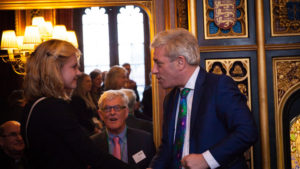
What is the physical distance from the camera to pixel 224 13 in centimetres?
371

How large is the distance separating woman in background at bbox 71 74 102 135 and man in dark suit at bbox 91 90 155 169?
174 centimetres

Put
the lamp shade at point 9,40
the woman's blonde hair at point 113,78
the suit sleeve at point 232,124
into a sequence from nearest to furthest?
the suit sleeve at point 232,124 < the woman's blonde hair at point 113,78 < the lamp shade at point 9,40

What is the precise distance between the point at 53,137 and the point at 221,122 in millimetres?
920

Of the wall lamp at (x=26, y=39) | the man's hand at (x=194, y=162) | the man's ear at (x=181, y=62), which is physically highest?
the wall lamp at (x=26, y=39)

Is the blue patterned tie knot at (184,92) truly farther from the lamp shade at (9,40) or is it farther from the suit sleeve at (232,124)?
the lamp shade at (9,40)

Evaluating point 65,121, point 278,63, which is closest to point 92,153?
point 65,121

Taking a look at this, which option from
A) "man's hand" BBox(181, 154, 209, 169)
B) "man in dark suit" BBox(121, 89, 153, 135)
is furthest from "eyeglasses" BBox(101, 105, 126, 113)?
"man's hand" BBox(181, 154, 209, 169)

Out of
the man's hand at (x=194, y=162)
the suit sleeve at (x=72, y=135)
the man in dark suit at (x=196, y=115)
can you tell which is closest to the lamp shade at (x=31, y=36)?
the man in dark suit at (x=196, y=115)

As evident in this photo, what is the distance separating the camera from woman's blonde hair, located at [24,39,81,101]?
2.05 m

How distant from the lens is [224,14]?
371 centimetres

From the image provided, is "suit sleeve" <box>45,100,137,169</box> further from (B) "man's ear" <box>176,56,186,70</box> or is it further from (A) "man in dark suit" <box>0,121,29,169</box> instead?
(A) "man in dark suit" <box>0,121,29,169</box>

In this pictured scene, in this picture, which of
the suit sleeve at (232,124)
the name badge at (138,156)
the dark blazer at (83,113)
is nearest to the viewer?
the suit sleeve at (232,124)

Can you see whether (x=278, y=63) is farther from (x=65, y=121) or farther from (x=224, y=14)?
(x=65, y=121)

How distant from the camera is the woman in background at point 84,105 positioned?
212 inches
